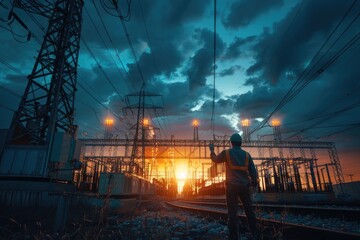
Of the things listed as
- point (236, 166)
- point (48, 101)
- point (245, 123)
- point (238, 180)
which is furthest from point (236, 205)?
point (245, 123)

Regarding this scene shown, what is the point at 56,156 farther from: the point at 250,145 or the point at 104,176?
the point at 250,145

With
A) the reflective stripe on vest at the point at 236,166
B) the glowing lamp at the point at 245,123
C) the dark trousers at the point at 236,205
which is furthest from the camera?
the glowing lamp at the point at 245,123

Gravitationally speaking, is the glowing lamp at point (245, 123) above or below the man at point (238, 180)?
above

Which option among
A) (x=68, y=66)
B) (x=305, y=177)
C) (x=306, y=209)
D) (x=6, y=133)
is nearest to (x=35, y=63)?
(x=68, y=66)

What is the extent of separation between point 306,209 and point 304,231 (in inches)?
163

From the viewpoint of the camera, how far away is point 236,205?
12.4 ft

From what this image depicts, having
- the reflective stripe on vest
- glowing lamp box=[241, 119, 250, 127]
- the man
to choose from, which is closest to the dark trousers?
the man

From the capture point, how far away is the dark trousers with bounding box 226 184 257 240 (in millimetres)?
3535

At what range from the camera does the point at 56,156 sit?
8609mm

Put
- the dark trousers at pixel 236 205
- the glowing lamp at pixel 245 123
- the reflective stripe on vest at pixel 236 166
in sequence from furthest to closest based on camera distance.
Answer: the glowing lamp at pixel 245 123 < the reflective stripe on vest at pixel 236 166 < the dark trousers at pixel 236 205

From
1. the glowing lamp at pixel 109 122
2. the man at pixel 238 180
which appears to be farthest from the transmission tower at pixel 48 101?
the glowing lamp at pixel 109 122

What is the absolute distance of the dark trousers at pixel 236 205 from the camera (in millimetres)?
3535

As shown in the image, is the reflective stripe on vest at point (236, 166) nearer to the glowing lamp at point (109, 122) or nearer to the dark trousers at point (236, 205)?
the dark trousers at point (236, 205)

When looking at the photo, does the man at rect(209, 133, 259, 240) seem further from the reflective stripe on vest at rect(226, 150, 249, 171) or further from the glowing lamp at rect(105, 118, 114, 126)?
the glowing lamp at rect(105, 118, 114, 126)
